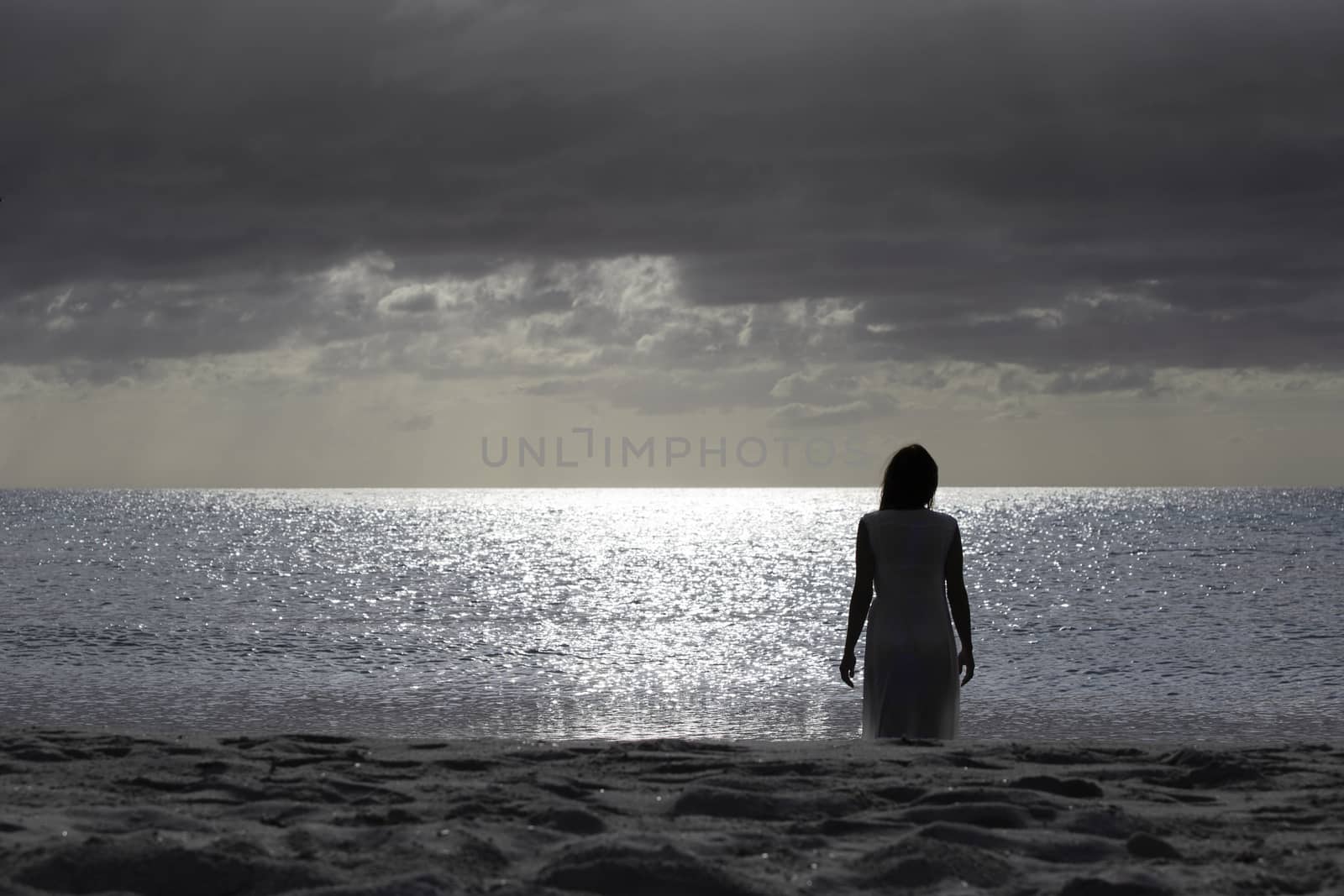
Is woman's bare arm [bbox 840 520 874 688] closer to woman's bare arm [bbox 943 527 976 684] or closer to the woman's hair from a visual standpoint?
the woman's hair

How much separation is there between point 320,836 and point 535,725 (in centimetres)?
1139

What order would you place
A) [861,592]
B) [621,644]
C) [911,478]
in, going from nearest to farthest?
[911,478], [861,592], [621,644]

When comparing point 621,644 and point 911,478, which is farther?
point 621,644

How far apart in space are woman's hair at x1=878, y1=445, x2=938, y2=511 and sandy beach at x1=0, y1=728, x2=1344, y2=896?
1.59m

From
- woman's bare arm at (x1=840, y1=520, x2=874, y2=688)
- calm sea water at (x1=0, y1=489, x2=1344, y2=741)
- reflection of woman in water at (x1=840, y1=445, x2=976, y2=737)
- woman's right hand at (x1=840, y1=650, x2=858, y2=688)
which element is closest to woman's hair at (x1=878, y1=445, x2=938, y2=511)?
reflection of woman in water at (x1=840, y1=445, x2=976, y2=737)

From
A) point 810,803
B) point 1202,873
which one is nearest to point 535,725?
point 810,803

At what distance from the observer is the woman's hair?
8.16 meters

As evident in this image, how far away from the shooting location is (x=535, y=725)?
646 inches

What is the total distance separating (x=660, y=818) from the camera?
5.71 metres

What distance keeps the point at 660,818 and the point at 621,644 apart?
895 inches

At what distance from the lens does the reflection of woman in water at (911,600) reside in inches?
323

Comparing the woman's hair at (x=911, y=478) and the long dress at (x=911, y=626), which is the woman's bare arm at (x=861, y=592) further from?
the woman's hair at (x=911, y=478)

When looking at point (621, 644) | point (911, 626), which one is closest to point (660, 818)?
point (911, 626)

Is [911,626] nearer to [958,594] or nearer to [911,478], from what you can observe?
[958,594]
